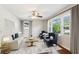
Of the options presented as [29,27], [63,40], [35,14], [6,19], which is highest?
[35,14]

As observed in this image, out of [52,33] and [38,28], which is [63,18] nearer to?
[52,33]

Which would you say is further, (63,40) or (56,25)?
(63,40)

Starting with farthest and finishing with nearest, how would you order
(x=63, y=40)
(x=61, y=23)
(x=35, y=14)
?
(x=63, y=40), (x=61, y=23), (x=35, y=14)

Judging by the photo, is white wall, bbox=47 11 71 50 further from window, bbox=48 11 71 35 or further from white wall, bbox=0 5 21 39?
white wall, bbox=0 5 21 39

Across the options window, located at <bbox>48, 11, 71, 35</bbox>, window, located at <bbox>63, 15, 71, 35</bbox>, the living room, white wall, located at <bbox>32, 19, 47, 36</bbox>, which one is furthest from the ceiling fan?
window, located at <bbox>63, 15, 71, 35</bbox>

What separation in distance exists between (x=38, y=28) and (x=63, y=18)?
773mm

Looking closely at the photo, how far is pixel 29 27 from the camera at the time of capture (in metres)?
2.94

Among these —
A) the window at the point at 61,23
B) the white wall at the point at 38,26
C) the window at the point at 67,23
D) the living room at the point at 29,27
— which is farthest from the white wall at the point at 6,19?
the window at the point at 67,23

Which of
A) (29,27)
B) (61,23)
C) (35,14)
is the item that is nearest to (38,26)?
(29,27)

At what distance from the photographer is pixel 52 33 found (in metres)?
3.05

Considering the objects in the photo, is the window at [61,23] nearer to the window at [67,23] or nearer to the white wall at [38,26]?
the window at [67,23]

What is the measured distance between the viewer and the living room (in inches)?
104

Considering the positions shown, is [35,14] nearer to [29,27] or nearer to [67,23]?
[29,27]
